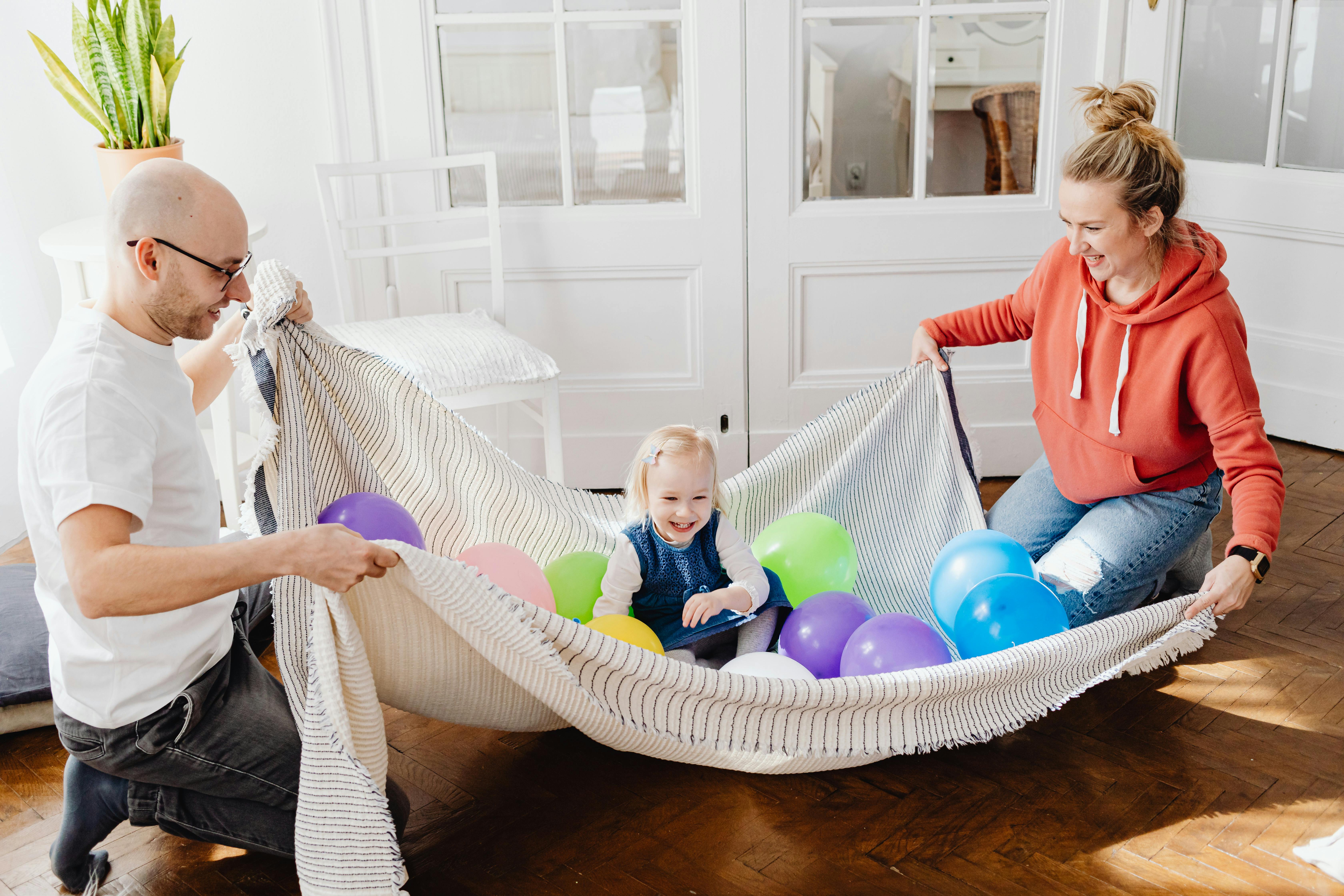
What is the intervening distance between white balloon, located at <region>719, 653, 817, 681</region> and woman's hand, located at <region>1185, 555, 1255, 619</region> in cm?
59

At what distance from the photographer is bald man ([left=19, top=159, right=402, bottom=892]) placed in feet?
4.12

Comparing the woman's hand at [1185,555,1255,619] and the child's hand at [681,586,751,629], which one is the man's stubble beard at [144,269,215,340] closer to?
the child's hand at [681,586,751,629]

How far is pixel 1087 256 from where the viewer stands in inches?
74.6

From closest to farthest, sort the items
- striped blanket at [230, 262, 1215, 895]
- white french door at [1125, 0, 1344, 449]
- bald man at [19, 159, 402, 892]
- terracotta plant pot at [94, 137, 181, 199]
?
bald man at [19, 159, 402, 892] → striped blanket at [230, 262, 1215, 895] → terracotta plant pot at [94, 137, 181, 199] → white french door at [1125, 0, 1344, 449]

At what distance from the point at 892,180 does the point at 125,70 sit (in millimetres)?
1836

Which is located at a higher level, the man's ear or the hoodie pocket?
the man's ear

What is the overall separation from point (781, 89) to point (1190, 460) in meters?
1.39

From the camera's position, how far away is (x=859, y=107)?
2879 mm

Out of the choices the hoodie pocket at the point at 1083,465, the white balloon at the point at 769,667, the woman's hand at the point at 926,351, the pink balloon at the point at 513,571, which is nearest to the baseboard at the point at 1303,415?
the hoodie pocket at the point at 1083,465

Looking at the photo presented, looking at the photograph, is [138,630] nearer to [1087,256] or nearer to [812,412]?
[1087,256]

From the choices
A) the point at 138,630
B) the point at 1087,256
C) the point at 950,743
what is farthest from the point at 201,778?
the point at 1087,256

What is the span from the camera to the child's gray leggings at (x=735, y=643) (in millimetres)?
1970

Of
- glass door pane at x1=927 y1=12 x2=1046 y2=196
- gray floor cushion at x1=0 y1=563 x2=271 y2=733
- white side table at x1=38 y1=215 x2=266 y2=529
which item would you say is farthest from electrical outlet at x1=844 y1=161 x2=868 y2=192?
gray floor cushion at x1=0 y1=563 x2=271 y2=733

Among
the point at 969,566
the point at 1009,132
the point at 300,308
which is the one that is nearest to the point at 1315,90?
the point at 1009,132
